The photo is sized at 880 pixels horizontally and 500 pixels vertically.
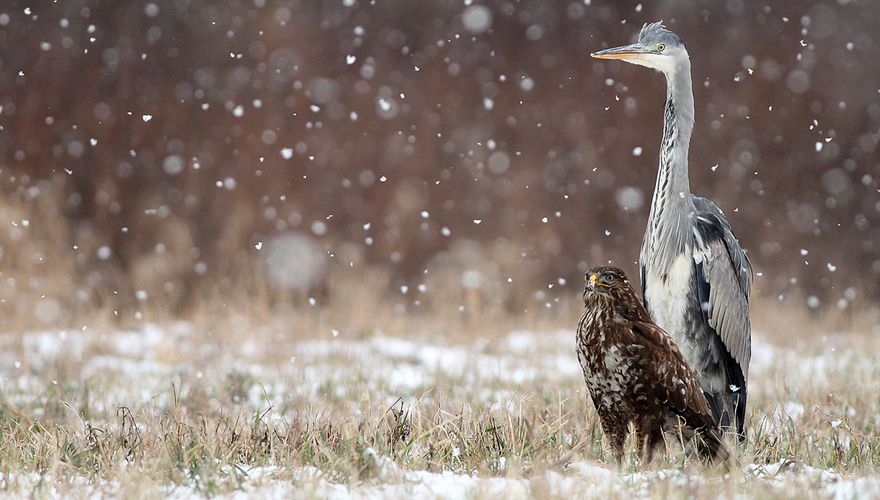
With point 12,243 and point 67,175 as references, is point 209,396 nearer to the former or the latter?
point 12,243

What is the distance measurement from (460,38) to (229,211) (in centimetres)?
358

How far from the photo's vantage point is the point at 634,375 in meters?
4.17

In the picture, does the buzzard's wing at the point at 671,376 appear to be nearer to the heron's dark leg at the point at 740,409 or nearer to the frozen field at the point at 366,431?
the frozen field at the point at 366,431

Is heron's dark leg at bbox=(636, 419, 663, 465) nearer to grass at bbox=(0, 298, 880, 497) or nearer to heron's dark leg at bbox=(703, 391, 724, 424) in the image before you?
grass at bbox=(0, 298, 880, 497)

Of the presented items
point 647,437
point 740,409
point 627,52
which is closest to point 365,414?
point 647,437

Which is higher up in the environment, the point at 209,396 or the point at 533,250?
the point at 533,250

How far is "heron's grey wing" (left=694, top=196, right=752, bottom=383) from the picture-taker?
4.89 metres

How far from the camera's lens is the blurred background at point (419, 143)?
1162 centimetres

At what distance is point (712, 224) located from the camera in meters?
5.04

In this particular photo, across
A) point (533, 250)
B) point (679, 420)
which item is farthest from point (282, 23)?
point (679, 420)

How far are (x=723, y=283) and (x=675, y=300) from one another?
9.5 inches

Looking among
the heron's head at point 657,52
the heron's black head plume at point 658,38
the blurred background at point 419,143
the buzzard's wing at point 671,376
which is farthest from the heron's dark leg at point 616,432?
the blurred background at point 419,143

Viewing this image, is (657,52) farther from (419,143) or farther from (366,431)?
(419,143)

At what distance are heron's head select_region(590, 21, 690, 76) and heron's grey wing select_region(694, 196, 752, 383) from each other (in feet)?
2.32
